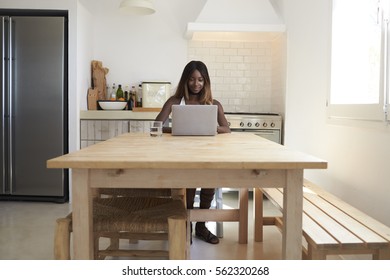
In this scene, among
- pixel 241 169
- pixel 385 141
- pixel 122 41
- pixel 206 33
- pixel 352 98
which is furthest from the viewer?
pixel 122 41

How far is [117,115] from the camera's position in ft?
15.6

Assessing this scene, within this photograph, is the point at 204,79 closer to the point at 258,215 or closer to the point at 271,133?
the point at 258,215

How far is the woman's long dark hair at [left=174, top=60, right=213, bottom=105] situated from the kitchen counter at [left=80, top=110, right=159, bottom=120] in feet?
4.18

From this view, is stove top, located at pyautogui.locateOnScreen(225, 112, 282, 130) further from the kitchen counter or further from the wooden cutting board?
the wooden cutting board

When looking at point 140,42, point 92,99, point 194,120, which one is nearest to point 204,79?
point 194,120

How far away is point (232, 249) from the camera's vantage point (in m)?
3.15

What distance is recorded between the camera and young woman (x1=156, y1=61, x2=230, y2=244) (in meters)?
3.36

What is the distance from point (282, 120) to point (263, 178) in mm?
3087

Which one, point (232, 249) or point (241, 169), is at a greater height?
point (241, 169)

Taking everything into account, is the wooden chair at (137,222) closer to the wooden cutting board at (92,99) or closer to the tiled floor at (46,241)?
the tiled floor at (46,241)

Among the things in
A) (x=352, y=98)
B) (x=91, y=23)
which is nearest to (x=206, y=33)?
(x=91, y=23)

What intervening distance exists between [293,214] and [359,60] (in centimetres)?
165
